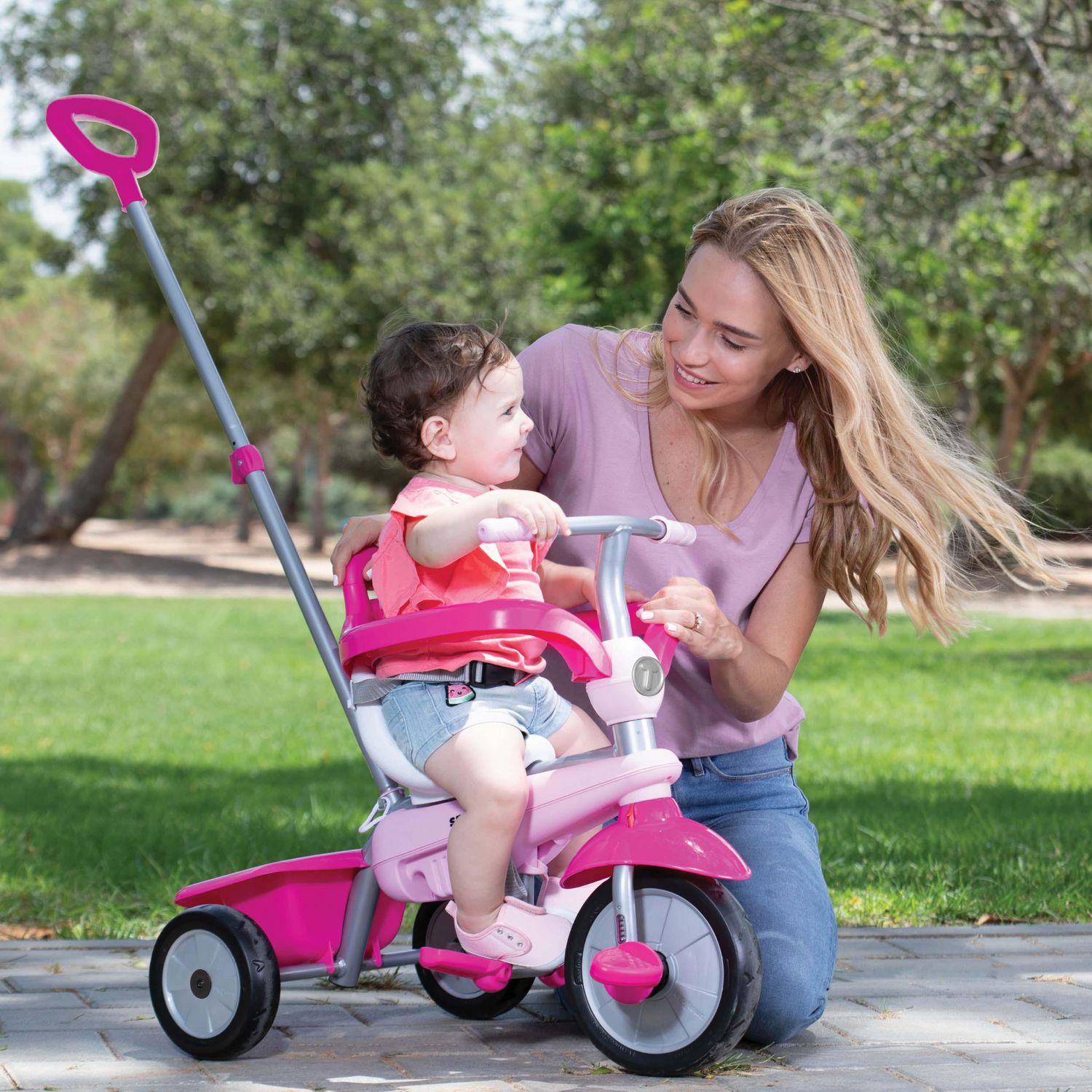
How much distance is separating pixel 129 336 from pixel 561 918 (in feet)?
118

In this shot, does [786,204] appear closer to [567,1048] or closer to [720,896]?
[720,896]

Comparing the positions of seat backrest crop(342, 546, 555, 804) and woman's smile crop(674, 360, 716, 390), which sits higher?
woman's smile crop(674, 360, 716, 390)

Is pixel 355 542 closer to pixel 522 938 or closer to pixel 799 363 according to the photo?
pixel 522 938

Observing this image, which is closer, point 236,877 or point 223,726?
point 236,877

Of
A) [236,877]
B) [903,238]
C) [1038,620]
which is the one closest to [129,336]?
[1038,620]

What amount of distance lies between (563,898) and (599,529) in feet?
2.55

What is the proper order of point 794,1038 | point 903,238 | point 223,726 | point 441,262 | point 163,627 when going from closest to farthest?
point 794,1038 → point 223,726 → point 903,238 → point 163,627 → point 441,262

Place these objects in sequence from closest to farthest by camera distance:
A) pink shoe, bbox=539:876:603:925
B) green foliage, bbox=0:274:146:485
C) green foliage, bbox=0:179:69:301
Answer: pink shoe, bbox=539:876:603:925 < green foliage, bbox=0:274:146:485 < green foliage, bbox=0:179:69:301

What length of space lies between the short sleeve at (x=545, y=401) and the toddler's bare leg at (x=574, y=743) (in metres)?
0.69

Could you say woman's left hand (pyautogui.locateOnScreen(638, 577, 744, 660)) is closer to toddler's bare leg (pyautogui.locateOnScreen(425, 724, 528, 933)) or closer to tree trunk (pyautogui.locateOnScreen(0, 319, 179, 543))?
toddler's bare leg (pyautogui.locateOnScreen(425, 724, 528, 933))

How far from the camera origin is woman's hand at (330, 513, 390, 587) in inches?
117

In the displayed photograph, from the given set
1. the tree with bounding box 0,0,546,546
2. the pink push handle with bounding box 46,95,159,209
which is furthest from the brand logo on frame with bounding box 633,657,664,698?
the tree with bounding box 0,0,546,546

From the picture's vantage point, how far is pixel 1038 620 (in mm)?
18328

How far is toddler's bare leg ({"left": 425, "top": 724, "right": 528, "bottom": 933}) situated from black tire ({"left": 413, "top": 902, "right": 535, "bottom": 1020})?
1.84 ft
